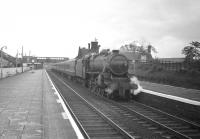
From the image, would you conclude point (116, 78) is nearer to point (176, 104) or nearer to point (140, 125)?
point (176, 104)

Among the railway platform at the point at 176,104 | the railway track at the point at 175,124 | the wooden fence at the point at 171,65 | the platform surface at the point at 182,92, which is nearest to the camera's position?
the railway track at the point at 175,124

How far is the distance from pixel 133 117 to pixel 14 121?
466 cm

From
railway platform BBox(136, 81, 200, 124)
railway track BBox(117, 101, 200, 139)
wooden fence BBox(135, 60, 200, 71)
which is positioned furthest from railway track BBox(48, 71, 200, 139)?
wooden fence BBox(135, 60, 200, 71)

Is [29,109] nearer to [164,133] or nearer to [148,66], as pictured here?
[164,133]

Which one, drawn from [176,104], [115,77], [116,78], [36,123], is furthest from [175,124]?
[115,77]

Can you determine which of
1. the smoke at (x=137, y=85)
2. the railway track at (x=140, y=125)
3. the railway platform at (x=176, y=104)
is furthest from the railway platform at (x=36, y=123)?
the smoke at (x=137, y=85)

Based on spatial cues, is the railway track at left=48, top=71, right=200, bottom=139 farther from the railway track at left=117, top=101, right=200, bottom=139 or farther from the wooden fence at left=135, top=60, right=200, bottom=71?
the wooden fence at left=135, top=60, right=200, bottom=71

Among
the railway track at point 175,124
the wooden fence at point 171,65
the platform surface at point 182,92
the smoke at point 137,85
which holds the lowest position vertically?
A: the railway track at point 175,124

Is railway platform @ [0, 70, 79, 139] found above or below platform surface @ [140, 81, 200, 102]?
below

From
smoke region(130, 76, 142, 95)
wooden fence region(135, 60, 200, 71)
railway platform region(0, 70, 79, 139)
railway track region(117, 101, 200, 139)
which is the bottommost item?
railway track region(117, 101, 200, 139)

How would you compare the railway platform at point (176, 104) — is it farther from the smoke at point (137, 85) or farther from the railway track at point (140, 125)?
the railway track at point (140, 125)

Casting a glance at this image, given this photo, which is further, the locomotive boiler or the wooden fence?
the wooden fence

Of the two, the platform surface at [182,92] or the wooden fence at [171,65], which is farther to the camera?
the wooden fence at [171,65]

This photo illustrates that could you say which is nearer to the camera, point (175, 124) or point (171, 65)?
point (175, 124)
